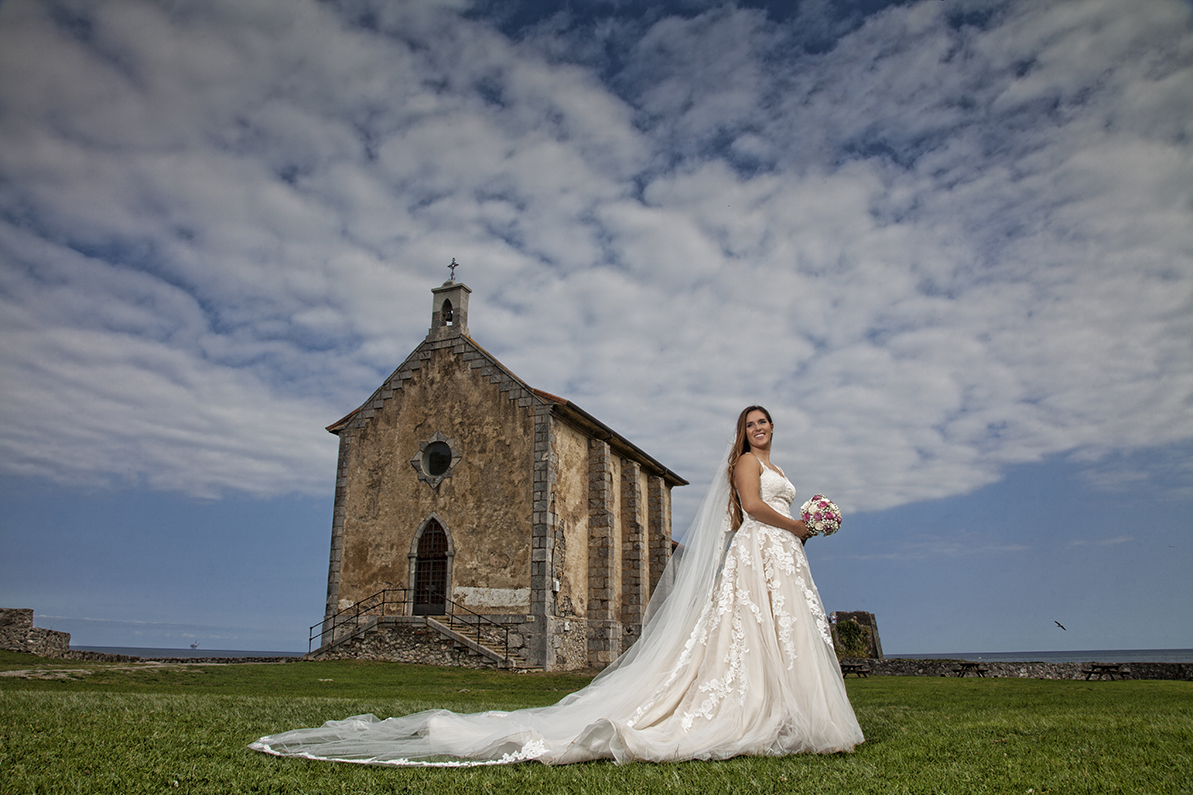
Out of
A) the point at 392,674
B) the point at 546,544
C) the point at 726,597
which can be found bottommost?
the point at 392,674

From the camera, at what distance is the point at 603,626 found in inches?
802

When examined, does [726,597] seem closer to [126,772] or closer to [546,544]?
[126,772]

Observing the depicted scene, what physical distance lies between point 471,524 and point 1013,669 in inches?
582

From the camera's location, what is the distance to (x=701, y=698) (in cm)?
479

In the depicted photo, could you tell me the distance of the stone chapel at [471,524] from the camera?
18.3 meters

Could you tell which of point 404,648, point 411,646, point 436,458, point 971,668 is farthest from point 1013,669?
point 436,458

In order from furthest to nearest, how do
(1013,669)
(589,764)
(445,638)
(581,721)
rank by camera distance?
(1013,669), (445,638), (581,721), (589,764)

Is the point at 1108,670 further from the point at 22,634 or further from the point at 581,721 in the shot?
the point at 22,634

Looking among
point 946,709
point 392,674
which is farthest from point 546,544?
point 946,709

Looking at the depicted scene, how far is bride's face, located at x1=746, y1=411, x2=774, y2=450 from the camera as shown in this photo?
612 cm

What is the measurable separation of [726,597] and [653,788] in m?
2.35

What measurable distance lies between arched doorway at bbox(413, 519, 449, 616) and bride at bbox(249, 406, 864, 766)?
46.2ft

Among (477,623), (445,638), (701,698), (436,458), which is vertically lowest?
(701,698)

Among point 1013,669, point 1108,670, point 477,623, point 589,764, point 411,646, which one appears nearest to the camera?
point 589,764
